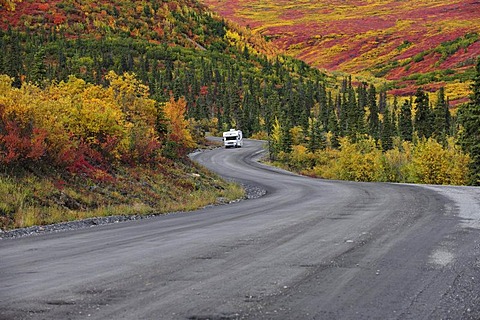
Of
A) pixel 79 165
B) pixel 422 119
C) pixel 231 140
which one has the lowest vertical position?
pixel 231 140

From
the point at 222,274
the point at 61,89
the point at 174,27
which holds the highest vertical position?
the point at 174,27

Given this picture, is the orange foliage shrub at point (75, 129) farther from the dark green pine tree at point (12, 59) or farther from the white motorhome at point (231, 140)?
the dark green pine tree at point (12, 59)

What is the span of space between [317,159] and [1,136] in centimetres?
5519

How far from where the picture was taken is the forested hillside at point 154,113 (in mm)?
18688

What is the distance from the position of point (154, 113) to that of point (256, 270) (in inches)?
1087

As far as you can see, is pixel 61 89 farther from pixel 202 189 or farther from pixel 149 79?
pixel 149 79

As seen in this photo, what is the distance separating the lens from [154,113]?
111 ft

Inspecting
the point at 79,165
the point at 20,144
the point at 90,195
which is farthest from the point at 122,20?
the point at 90,195

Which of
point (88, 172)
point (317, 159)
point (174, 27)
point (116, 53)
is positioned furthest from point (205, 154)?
point (174, 27)

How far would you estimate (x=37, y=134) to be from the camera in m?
18.4

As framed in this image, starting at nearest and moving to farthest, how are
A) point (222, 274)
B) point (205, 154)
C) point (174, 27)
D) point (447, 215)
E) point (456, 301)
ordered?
point (456, 301)
point (222, 274)
point (447, 215)
point (205, 154)
point (174, 27)

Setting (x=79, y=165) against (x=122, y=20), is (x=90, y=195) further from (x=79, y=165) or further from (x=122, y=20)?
(x=122, y=20)

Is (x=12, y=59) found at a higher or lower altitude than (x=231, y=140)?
higher

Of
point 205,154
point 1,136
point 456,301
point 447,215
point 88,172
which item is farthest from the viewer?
point 205,154
